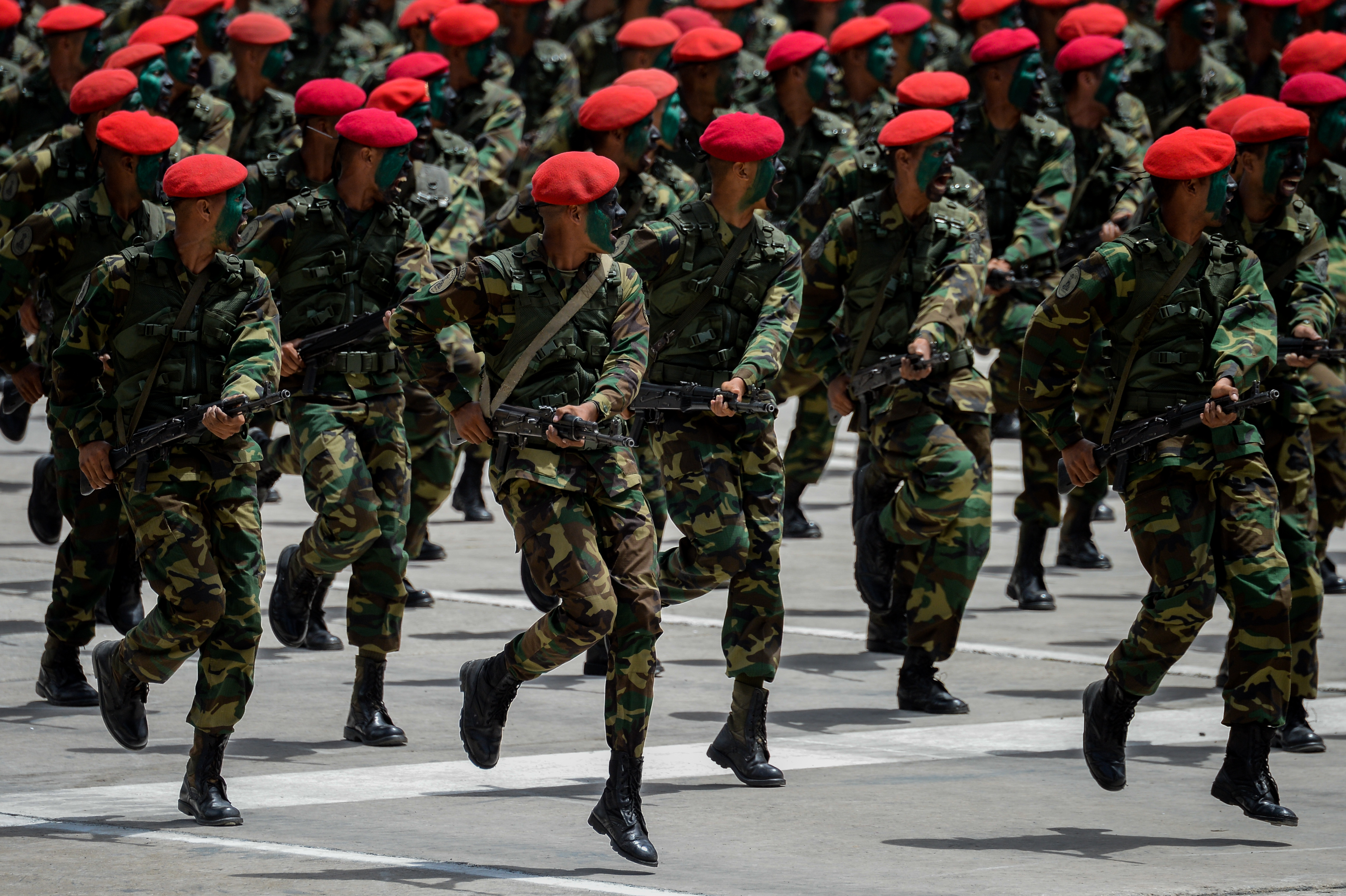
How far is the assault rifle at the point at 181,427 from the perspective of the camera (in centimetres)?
711

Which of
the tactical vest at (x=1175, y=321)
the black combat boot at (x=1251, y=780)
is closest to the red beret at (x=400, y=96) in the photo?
the tactical vest at (x=1175, y=321)

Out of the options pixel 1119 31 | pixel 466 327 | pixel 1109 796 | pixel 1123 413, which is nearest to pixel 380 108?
pixel 466 327

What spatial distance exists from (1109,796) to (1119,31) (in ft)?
22.9

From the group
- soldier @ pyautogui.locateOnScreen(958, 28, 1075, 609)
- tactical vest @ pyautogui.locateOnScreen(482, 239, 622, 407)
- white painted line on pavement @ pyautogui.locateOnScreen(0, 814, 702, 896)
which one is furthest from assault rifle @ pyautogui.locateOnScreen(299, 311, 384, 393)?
soldier @ pyautogui.locateOnScreen(958, 28, 1075, 609)

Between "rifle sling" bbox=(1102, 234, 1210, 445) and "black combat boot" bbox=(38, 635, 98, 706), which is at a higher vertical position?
"rifle sling" bbox=(1102, 234, 1210, 445)

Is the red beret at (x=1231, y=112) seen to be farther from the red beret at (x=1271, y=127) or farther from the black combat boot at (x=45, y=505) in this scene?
the black combat boot at (x=45, y=505)

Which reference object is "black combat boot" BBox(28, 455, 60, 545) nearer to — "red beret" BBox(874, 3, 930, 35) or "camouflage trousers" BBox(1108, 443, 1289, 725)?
"camouflage trousers" BBox(1108, 443, 1289, 725)

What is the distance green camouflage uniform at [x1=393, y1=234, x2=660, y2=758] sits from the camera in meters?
6.98

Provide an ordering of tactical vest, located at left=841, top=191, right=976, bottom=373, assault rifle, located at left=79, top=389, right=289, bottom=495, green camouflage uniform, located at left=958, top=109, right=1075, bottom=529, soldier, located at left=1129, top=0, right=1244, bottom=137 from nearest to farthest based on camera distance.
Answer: assault rifle, located at left=79, top=389, right=289, bottom=495 < tactical vest, located at left=841, top=191, right=976, bottom=373 < green camouflage uniform, located at left=958, top=109, right=1075, bottom=529 < soldier, located at left=1129, top=0, right=1244, bottom=137

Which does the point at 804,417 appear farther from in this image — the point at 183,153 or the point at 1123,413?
the point at 1123,413

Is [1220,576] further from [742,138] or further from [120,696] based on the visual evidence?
[120,696]

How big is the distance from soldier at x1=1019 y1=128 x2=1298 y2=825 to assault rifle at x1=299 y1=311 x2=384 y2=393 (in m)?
2.72

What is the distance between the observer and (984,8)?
14.1 metres

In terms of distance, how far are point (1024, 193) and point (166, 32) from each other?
4685 mm
